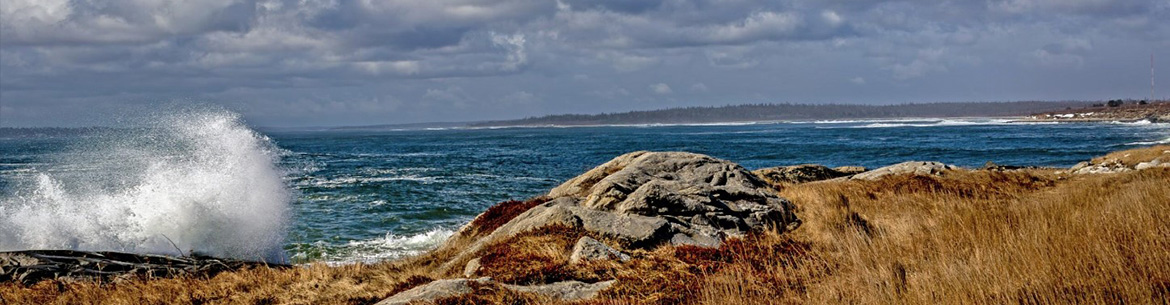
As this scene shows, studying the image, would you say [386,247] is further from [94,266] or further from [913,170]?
[913,170]

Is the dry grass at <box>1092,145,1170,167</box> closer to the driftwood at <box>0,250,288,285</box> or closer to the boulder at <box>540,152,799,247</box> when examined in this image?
the boulder at <box>540,152,799,247</box>

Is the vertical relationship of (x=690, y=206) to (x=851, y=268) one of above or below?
below

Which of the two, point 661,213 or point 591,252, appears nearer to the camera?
point 591,252

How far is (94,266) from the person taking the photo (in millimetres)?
11539

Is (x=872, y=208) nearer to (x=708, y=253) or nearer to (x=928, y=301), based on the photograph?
(x=708, y=253)

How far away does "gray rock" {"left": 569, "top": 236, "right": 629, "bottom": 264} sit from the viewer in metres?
8.73

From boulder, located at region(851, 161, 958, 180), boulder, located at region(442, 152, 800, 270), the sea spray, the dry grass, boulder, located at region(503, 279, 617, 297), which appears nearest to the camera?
boulder, located at region(503, 279, 617, 297)

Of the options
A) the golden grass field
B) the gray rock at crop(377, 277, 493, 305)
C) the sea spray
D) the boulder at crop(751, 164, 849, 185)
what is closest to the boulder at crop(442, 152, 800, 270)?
the golden grass field

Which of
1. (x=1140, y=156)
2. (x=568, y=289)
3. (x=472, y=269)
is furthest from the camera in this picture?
(x=1140, y=156)

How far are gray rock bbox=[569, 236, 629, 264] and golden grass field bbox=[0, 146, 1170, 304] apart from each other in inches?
9.0

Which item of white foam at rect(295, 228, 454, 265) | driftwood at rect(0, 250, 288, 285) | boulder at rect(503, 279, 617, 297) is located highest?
boulder at rect(503, 279, 617, 297)

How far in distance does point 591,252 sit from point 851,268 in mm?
3032

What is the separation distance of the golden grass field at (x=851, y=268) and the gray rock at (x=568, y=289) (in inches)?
8.1

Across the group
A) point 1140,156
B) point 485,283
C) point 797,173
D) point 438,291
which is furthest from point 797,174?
point 438,291
